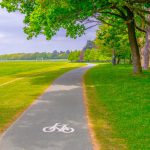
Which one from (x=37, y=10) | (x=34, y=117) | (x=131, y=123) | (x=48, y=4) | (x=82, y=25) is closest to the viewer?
(x=131, y=123)

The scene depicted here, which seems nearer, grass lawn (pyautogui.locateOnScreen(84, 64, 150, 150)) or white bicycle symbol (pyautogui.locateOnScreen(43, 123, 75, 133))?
grass lawn (pyautogui.locateOnScreen(84, 64, 150, 150))

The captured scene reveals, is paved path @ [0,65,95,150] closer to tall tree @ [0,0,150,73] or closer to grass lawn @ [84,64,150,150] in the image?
grass lawn @ [84,64,150,150]

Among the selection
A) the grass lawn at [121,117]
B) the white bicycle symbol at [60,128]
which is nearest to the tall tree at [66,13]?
the grass lawn at [121,117]

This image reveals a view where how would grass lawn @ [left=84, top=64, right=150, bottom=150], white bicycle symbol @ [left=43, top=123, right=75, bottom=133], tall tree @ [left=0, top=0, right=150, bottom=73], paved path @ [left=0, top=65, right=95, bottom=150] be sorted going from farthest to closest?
tall tree @ [left=0, top=0, right=150, bottom=73]
white bicycle symbol @ [left=43, top=123, right=75, bottom=133]
grass lawn @ [left=84, top=64, right=150, bottom=150]
paved path @ [left=0, top=65, right=95, bottom=150]

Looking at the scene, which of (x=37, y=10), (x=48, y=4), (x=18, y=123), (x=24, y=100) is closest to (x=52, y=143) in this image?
(x=18, y=123)

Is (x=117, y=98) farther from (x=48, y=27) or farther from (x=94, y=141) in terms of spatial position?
(x=48, y=27)

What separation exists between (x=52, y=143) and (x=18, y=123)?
3.20m

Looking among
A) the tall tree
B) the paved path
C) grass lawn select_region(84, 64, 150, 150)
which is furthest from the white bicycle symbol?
the tall tree

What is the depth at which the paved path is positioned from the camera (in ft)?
34.3

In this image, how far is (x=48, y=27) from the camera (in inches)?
1265

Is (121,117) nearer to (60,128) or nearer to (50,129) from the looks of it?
(60,128)

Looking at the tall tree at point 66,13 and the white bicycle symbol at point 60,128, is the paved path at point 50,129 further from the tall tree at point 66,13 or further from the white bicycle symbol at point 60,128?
the tall tree at point 66,13

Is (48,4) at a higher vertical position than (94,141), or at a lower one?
higher

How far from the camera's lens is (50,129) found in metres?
12.4
